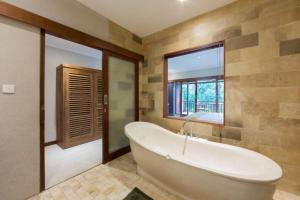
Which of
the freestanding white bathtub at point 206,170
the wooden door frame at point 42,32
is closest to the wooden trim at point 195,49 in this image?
the wooden door frame at point 42,32

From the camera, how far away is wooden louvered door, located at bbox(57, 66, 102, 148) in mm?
3188

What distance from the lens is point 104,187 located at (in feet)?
6.01

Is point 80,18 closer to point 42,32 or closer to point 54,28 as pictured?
point 54,28

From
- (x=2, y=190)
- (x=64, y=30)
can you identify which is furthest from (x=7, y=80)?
(x=2, y=190)

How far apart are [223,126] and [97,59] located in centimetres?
390

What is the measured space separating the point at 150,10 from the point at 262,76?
1932 millimetres

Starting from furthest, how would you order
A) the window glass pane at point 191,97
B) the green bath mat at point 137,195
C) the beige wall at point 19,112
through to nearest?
the window glass pane at point 191,97 < the green bath mat at point 137,195 < the beige wall at point 19,112

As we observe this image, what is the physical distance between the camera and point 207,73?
542 cm

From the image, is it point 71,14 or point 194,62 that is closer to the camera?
point 71,14

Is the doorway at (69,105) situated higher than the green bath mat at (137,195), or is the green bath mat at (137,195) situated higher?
the doorway at (69,105)

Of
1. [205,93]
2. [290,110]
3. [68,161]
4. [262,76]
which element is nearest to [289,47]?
[262,76]

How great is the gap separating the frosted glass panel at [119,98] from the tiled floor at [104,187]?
22.6 inches

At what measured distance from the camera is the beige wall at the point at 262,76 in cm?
166

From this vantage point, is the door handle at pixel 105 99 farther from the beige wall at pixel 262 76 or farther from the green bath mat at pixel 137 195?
the beige wall at pixel 262 76
